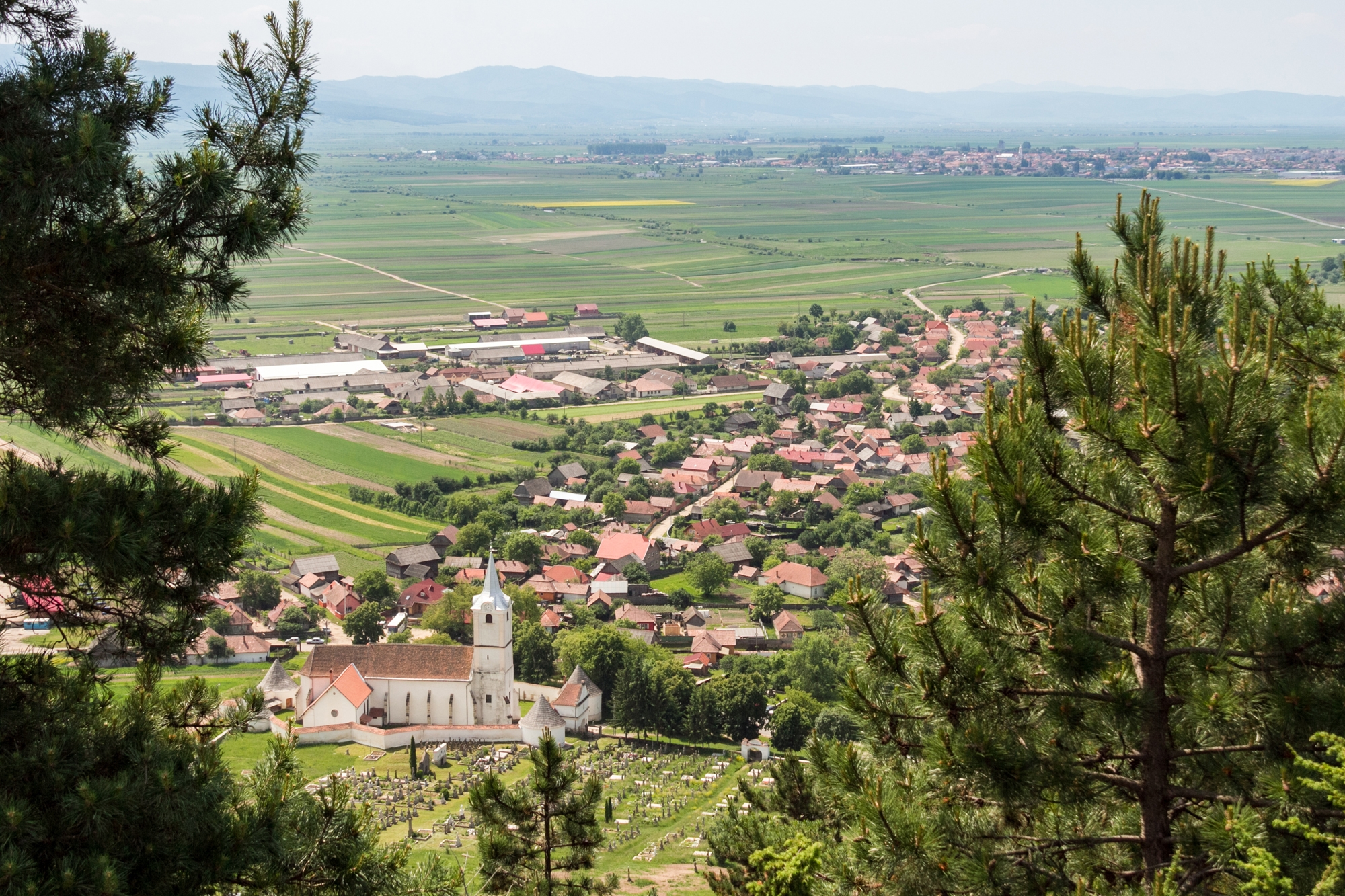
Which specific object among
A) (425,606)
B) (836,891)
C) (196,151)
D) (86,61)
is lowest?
(425,606)

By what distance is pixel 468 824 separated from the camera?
75.9ft

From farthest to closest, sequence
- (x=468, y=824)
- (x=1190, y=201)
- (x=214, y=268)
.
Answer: (x=1190, y=201) < (x=468, y=824) < (x=214, y=268)

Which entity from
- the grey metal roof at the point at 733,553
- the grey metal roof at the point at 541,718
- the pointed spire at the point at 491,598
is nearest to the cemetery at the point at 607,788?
the grey metal roof at the point at 541,718

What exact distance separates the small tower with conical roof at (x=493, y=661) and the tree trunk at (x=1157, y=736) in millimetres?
24894

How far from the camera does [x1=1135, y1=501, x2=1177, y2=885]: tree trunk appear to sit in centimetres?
626

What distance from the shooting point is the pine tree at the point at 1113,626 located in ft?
18.7

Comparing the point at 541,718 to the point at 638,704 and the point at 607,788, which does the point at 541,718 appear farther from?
the point at 607,788

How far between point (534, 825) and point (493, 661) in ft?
65.3

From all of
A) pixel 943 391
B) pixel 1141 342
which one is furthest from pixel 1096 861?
pixel 943 391

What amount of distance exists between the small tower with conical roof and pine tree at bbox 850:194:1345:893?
79.8ft

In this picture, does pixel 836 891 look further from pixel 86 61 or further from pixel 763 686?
pixel 763 686

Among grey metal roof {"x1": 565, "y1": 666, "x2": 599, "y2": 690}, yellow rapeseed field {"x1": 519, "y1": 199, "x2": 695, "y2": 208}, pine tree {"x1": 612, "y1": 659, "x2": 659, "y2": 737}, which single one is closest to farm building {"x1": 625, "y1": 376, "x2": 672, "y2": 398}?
grey metal roof {"x1": 565, "y1": 666, "x2": 599, "y2": 690}

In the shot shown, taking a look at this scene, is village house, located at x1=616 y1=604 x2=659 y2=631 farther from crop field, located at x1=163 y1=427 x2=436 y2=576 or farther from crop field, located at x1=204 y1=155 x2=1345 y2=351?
crop field, located at x1=204 y1=155 x2=1345 y2=351

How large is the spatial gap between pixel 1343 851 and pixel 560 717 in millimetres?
26145
